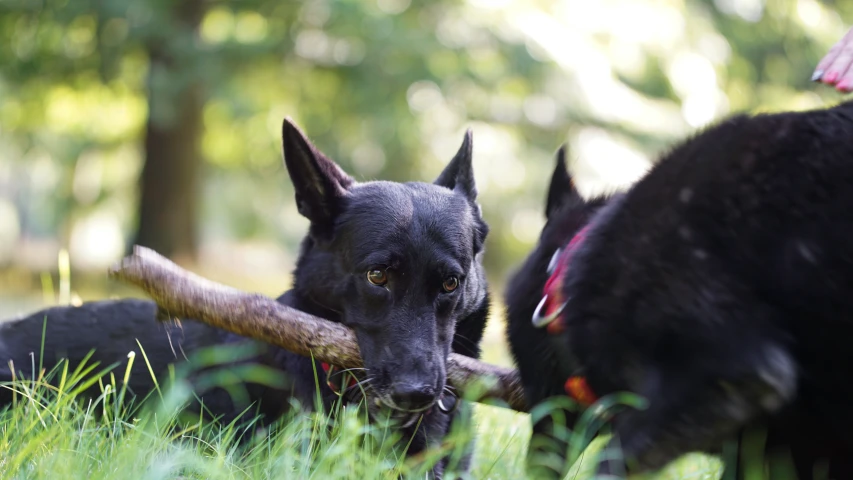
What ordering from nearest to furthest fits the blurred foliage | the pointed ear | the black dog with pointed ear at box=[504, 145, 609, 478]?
the black dog with pointed ear at box=[504, 145, 609, 478]
the pointed ear
the blurred foliage

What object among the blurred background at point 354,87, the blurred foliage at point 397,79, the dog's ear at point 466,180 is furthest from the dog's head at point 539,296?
the blurred background at point 354,87

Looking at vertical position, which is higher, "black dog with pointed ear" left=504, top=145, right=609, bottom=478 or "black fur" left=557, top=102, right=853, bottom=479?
"black fur" left=557, top=102, right=853, bottom=479

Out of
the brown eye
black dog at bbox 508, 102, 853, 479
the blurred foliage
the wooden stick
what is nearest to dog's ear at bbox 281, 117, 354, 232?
the brown eye

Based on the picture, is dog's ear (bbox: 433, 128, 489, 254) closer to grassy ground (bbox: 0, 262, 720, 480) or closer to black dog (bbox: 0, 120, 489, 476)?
black dog (bbox: 0, 120, 489, 476)

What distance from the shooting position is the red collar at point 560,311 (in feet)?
8.30

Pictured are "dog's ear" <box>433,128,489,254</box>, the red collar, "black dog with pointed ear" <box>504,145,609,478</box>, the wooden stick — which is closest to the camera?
the red collar

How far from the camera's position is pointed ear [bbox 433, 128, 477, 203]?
398 centimetres

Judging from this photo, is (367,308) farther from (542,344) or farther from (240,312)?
(542,344)

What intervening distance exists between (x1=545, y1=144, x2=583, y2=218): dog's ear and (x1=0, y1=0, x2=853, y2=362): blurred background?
5.50 meters

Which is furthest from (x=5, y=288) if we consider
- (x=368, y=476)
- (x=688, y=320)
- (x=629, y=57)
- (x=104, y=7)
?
(x=688, y=320)

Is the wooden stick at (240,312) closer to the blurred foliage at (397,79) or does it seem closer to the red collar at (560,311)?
the red collar at (560,311)

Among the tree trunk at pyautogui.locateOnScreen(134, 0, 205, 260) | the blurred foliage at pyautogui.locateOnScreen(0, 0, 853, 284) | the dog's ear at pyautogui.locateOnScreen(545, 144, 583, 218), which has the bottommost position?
the tree trunk at pyautogui.locateOnScreen(134, 0, 205, 260)

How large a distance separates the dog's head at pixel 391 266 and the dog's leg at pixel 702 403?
109 centimetres

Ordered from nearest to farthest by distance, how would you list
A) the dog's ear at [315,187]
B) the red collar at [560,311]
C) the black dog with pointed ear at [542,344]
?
the red collar at [560,311] < the black dog with pointed ear at [542,344] < the dog's ear at [315,187]
